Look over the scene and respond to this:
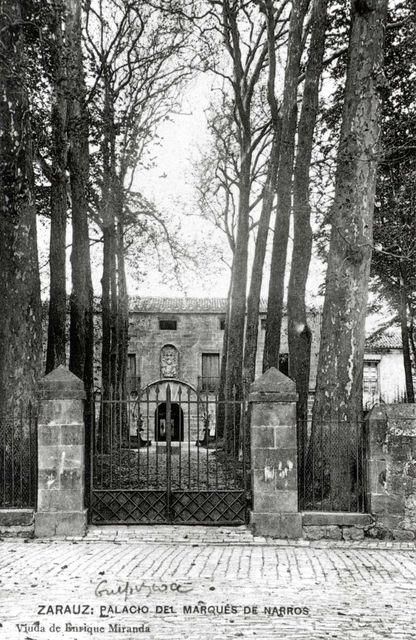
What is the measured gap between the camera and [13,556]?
790cm

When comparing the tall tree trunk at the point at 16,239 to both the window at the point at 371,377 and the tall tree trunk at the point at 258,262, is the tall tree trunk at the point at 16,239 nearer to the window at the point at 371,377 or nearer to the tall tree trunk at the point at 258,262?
the tall tree trunk at the point at 258,262

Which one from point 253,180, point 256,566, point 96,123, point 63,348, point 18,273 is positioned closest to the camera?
point 256,566

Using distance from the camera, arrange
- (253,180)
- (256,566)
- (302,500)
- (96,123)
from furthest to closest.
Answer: (253,180) < (96,123) < (302,500) < (256,566)

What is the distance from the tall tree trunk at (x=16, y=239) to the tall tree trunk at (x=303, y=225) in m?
4.35

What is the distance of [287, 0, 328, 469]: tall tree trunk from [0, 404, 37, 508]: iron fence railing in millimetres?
4680

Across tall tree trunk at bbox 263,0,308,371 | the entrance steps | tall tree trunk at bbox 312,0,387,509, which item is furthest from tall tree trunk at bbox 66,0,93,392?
tall tree trunk at bbox 312,0,387,509

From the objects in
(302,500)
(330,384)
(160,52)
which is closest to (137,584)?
(302,500)

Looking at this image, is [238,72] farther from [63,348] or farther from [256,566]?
[256,566]

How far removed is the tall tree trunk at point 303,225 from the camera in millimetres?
12156

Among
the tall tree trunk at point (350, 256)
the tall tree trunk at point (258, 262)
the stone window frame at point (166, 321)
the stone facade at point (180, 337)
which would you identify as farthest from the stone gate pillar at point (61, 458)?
the stone window frame at point (166, 321)

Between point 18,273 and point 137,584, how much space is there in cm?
530

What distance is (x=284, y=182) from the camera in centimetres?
1329
